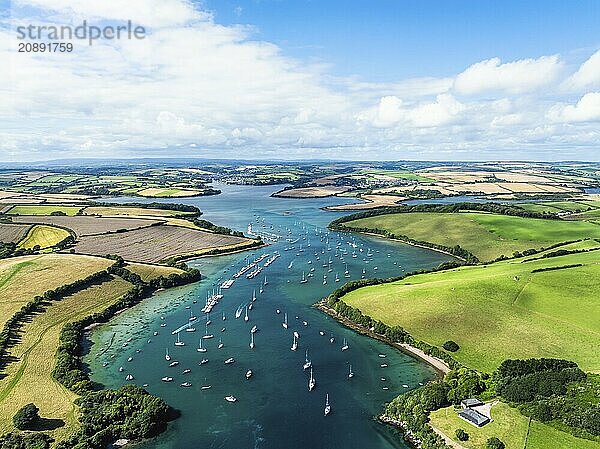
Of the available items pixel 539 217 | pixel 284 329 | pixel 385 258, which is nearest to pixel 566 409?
pixel 284 329

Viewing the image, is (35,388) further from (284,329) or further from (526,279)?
(526,279)

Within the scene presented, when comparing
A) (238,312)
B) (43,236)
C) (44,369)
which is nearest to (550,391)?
(238,312)

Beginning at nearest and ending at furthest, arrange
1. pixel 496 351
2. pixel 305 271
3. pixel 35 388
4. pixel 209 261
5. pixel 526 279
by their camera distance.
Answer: pixel 35 388, pixel 496 351, pixel 526 279, pixel 305 271, pixel 209 261

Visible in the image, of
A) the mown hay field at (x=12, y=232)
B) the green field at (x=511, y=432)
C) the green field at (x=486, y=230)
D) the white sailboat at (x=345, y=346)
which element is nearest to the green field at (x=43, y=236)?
the mown hay field at (x=12, y=232)

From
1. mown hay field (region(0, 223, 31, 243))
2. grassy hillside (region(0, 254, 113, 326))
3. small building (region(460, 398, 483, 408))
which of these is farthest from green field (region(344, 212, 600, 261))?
mown hay field (region(0, 223, 31, 243))

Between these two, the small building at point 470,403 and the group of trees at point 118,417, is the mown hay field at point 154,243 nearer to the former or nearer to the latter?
the group of trees at point 118,417

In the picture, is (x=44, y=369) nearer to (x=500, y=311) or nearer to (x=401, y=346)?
(x=401, y=346)
